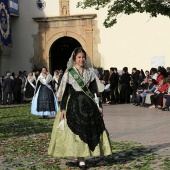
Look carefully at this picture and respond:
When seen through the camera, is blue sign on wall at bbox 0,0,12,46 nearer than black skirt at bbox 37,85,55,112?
No

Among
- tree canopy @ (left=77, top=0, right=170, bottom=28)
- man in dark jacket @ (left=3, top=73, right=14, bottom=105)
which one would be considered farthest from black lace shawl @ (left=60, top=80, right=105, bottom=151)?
man in dark jacket @ (left=3, top=73, right=14, bottom=105)

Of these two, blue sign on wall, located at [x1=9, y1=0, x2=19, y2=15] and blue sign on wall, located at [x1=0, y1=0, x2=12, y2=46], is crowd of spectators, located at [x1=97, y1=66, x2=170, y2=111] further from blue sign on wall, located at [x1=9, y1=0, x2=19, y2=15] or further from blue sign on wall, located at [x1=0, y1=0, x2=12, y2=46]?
blue sign on wall, located at [x1=9, y1=0, x2=19, y2=15]

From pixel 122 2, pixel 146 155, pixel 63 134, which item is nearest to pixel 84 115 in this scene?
pixel 63 134

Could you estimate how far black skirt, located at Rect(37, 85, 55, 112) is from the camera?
15.8 metres

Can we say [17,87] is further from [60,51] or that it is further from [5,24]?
[60,51]

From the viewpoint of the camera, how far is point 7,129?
44.0ft

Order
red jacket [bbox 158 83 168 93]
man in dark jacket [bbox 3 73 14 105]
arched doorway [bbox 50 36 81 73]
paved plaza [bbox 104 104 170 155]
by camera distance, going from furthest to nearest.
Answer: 1. arched doorway [bbox 50 36 81 73]
2. man in dark jacket [bbox 3 73 14 105]
3. red jacket [bbox 158 83 168 93]
4. paved plaza [bbox 104 104 170 155]

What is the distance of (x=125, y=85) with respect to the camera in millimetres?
23609

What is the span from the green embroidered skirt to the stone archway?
2033cm

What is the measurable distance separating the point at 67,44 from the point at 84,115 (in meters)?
23.3

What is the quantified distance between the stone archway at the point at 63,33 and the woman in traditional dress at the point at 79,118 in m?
20.1

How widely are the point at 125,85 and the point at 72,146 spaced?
649 inches

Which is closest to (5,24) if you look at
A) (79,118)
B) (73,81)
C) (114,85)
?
(114,85)

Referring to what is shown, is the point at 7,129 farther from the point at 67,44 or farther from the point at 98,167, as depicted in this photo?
the point at 67,44
